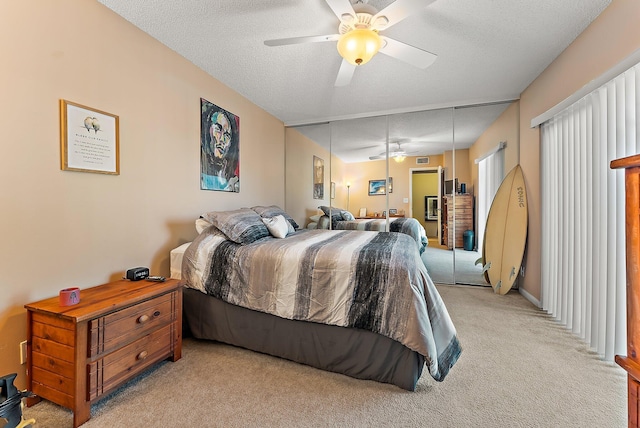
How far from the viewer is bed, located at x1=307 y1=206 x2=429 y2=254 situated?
13.0 feet

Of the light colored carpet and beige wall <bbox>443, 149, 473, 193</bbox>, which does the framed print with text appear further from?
beige wall <bbox>443, 149, 473, 193</bbox>

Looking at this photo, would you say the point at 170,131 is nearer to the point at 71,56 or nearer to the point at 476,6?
the point at 71,56

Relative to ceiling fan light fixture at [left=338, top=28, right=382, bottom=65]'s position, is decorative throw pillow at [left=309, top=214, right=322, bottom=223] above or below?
below

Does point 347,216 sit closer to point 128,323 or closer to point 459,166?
point 459,166

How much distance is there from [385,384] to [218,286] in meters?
1.36

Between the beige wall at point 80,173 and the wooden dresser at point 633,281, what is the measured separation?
103 inches

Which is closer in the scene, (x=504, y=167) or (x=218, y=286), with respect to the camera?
(x=218, y=286)

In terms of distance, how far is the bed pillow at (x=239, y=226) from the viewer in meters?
2.26

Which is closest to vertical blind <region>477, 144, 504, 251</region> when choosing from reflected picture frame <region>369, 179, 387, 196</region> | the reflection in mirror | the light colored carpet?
the reflection in mirror

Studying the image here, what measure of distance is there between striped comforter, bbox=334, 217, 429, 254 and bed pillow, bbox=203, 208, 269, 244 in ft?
6.49

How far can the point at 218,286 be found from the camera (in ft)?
6.80

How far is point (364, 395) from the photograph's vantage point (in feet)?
5.10

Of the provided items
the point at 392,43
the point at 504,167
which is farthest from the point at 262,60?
the point at 504,167

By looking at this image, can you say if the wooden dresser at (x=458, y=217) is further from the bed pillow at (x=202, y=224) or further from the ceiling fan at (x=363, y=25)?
the bed pillow at (x=202, y=224)
